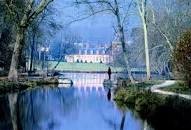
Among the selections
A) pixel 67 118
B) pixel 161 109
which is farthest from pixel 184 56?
pixel 67 118

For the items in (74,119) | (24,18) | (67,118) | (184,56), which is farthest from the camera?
(24,18)

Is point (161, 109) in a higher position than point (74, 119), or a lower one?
higher

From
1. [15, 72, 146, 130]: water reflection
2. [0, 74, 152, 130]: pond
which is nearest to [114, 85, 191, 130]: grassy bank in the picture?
[0, 74, 152, 130]: pond

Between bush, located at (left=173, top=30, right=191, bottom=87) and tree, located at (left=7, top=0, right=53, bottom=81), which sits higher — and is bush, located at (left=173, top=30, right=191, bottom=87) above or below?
below

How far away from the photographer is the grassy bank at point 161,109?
74.3 feet

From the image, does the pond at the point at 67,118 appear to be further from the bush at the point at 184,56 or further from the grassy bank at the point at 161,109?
the bush at the point at 184,56

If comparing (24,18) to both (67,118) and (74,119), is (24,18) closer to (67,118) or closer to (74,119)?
(67,118)

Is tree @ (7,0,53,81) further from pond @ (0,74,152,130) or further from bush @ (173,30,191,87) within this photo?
bush @ (173,30,191,87)

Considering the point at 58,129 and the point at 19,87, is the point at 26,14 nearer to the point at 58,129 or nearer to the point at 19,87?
the point at 19,87

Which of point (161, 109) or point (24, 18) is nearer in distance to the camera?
point (161, 109)

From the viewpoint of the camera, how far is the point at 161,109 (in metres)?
27.1

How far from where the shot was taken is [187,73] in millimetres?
30234

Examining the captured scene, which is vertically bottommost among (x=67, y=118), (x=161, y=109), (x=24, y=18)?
(x=67, y=118)

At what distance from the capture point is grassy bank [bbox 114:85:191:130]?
74.3ft
